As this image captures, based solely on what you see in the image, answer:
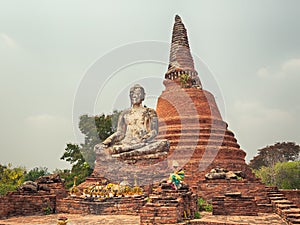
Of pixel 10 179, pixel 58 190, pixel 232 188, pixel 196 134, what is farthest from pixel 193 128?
pixel 10 179

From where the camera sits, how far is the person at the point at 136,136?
40.6 feet

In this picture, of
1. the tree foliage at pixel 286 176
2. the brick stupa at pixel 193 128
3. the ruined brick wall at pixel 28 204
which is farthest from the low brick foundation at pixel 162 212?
the tree foliage at pixel 286 176

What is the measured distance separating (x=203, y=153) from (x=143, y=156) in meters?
3.84

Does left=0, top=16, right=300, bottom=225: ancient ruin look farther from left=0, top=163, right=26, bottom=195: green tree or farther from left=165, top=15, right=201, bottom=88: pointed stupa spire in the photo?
left=0, top=163, right=26, bottom=195: green tree

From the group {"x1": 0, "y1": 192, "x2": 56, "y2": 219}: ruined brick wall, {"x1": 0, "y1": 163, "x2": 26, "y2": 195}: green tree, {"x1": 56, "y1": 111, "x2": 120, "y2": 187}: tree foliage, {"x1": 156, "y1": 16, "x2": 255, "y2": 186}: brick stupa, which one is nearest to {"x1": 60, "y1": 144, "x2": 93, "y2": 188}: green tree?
{"x1": 56, "y1": 111, "x2": 120, "y2": 187}: tree foliage

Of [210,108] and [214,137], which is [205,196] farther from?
[210,108]

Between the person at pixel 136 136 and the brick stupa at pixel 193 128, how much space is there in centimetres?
146

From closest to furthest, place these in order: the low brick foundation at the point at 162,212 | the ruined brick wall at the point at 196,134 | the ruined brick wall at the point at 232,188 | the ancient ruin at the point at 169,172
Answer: the low brick foundation at the point at 162,212 → the ancient ruin at the point at 169,172 → the ruined brick wall at the point at 232,188 → the ruined brick wall at the point at 196,134

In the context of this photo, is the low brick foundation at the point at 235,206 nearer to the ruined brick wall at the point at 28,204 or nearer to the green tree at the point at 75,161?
the ruined brick wall at the point at 28,204

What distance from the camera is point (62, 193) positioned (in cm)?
1153

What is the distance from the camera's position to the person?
12.4 metres

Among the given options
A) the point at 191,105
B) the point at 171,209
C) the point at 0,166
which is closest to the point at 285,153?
the point at 191,105

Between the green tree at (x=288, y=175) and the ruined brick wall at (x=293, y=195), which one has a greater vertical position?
the green tree at (x=288, y=175)

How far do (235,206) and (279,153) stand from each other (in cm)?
3200
